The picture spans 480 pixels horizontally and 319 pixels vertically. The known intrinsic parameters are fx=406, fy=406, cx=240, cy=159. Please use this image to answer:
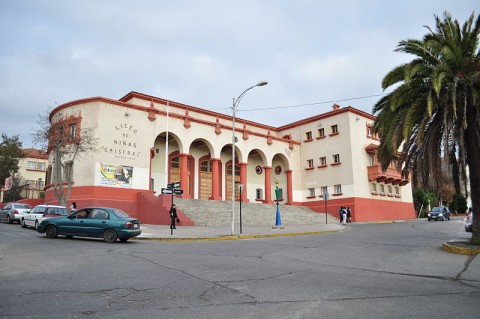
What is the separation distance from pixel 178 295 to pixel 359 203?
33082 millimetres

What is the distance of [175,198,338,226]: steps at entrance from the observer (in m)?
28.2

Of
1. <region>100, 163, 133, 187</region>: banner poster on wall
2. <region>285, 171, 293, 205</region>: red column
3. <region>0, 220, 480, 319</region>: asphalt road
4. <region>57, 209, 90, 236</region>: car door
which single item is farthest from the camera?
<region>285, 171, 293, 205</region>: red column

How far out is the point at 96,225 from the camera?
1664 cm

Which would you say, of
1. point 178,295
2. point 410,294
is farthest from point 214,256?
point 410,294

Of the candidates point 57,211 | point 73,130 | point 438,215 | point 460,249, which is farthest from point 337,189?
point 460,249

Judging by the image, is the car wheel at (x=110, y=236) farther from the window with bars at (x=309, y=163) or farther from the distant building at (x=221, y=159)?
the window with bars at (x=309, y=163)

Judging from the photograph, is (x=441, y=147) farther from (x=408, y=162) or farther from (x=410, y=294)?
(x=410, y=294)

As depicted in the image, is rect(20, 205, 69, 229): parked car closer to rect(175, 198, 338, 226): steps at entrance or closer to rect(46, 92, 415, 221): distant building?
rect(46, 92, 415, 221): distant building

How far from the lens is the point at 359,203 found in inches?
1489

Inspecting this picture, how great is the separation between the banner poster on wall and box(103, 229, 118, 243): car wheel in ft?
41.4

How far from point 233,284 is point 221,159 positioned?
32.5m

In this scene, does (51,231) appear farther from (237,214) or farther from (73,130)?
(237,214)

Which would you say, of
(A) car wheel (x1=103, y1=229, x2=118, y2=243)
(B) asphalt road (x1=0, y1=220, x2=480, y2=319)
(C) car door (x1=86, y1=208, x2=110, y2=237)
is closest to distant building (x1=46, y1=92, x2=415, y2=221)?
(C) car door (x1=86, y1=208, x2=110, y2=237)

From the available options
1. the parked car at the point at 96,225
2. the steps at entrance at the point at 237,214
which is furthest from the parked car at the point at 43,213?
the steps at entrance at the point at 237,214
